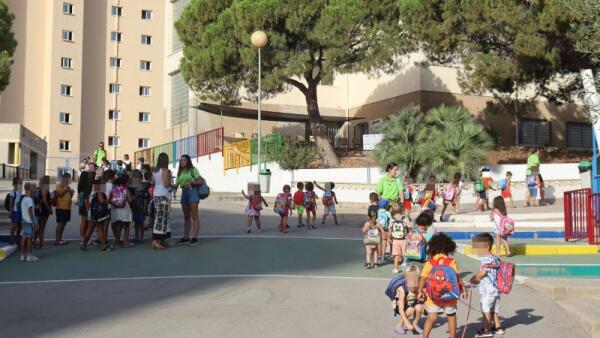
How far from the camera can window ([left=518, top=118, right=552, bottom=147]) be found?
35875mm

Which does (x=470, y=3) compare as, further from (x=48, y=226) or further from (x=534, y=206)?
(x=48, y=226)

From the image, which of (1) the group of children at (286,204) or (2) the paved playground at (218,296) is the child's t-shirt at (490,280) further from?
(1) the group of children at (286,204)

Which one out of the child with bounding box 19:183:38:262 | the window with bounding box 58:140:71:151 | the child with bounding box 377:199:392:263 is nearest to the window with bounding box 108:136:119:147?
the window with bounding box 58:140:71:151

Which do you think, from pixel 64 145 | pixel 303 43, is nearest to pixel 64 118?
pixel 64 145

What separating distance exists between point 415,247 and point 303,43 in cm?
1909

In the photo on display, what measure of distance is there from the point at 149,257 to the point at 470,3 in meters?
17.1

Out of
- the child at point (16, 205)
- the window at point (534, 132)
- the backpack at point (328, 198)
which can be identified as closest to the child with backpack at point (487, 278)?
the child at point (16, 205)

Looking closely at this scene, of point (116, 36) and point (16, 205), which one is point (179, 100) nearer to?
point (116, 36)

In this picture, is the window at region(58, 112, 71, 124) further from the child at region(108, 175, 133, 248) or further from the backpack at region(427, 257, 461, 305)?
the backpack at region(427, 257, 461, 305)

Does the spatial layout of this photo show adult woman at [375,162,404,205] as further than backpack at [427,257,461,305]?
Yes

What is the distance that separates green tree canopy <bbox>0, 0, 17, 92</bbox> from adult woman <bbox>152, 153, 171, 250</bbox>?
27669 millimetres

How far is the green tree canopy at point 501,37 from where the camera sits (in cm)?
2309

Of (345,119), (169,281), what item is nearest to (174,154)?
(345,119)

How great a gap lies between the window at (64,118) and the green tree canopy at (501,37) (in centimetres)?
2956
